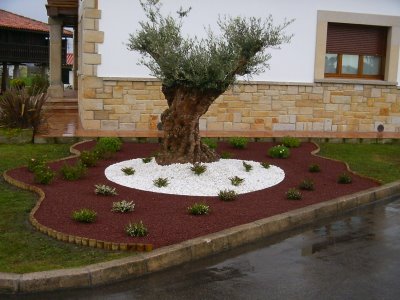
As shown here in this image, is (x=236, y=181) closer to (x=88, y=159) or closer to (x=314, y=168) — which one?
(x=314, y=168)

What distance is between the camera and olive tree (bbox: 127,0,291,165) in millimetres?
7562

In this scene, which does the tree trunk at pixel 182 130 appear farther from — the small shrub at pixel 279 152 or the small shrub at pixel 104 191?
the small shrub at pixel 279 152

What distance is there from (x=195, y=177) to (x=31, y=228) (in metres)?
2.79

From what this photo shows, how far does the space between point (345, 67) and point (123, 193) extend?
939cm

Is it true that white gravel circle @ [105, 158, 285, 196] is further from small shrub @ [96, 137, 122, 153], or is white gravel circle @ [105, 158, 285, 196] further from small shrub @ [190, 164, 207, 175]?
small shrub @ [96, 137, 122, 153]

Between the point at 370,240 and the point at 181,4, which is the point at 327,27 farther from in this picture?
the point at 370,240

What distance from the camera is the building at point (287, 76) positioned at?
492 inches

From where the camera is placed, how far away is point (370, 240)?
5.89 m

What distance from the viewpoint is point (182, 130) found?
854 cm

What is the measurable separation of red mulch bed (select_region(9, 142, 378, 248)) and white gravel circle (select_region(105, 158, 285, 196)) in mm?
179

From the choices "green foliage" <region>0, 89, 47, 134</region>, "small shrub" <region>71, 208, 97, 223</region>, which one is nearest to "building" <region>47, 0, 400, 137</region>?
"green foliage" <region>0, 89, 47, 134</region>

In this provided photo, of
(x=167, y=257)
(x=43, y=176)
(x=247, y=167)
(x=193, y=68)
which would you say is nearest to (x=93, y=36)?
(x=193, y=68)

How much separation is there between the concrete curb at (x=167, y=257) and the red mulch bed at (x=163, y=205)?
19cm

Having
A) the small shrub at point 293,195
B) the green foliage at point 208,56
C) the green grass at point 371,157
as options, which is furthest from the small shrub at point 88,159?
the green grass at point 371,157
